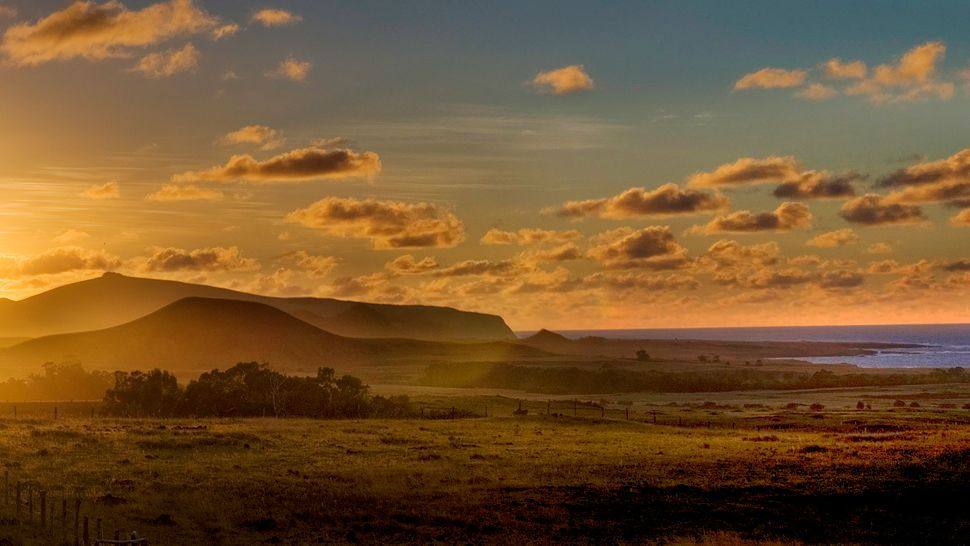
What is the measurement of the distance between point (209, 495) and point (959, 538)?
33682mm

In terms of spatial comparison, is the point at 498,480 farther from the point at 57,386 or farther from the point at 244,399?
the point at 57,386

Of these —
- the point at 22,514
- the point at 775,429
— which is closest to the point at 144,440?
the point at 22,514

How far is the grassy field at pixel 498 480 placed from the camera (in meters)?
38.0

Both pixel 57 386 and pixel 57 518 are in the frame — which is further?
pixel 57 386

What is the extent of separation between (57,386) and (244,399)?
1834 inches

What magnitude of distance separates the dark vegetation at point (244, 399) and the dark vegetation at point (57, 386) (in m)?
30.4

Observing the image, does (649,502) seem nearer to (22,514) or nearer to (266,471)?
(266,471)

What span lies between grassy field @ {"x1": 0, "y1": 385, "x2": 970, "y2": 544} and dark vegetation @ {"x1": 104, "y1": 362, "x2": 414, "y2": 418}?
20380 mm

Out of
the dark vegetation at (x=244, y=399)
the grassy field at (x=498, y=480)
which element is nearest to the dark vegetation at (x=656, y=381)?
the dark vegetation at (x=244, y=399)

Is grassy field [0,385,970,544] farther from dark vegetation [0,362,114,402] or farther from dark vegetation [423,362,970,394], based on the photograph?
dark vegetation [423,362,970,394]

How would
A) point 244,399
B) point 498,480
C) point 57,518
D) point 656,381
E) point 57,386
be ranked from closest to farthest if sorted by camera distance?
point 57,518 < point 498,480 < point 244,399 < point 57,386 < point 656,381

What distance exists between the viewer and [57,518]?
37250 mm

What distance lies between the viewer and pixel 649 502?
44250 mm

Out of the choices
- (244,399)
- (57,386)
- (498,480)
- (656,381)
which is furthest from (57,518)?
(656,381)
